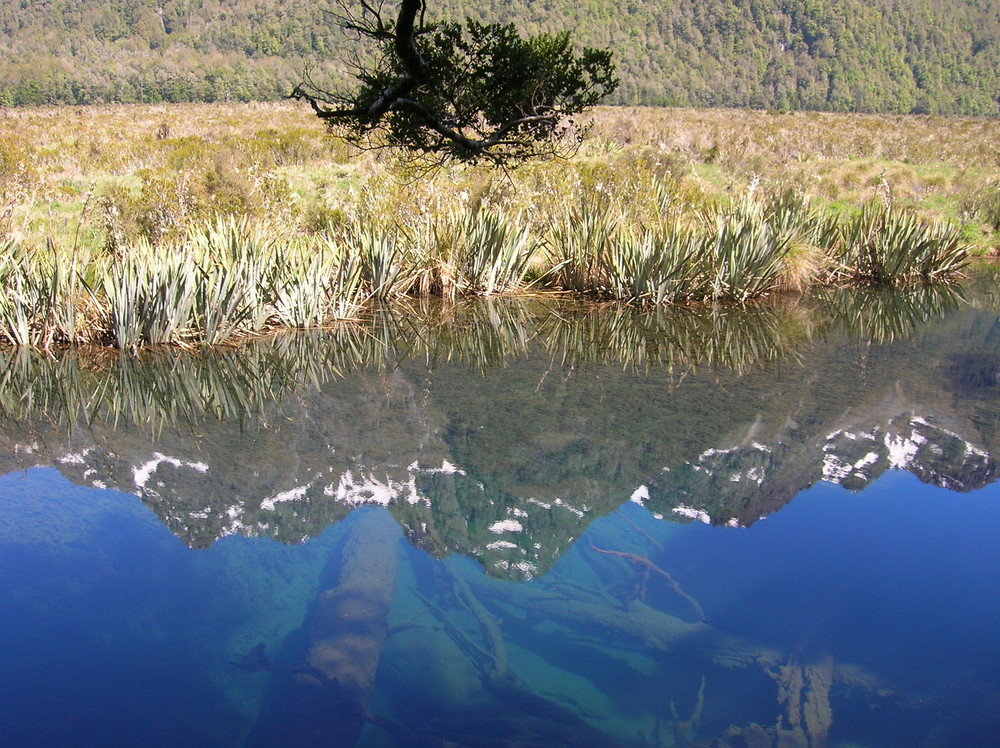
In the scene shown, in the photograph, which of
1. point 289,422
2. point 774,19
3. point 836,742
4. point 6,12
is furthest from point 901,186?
point 6,12

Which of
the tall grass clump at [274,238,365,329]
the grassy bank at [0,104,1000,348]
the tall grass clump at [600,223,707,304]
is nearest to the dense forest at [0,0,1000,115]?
the grassy bank at [0,104,1000,348]

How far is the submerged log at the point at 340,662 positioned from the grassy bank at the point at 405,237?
15.5ft

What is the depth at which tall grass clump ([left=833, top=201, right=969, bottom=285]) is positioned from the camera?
11.7 metres

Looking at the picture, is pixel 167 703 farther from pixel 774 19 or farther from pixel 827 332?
pixel 774 19

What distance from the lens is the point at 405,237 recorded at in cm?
1072

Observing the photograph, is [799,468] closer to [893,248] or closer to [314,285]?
[314,285]

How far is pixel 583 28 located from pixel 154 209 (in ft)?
350

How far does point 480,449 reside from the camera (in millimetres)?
5645

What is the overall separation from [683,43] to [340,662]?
12927 centimetres

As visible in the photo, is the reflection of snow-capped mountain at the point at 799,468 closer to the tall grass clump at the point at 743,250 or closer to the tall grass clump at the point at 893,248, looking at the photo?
the tall grass clump at the point at 743,250

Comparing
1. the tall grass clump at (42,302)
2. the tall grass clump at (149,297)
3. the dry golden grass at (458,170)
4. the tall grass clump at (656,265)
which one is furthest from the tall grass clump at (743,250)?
the tall grass clump at (42,302)

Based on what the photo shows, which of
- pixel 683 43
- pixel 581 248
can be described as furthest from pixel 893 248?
pixel 683 43

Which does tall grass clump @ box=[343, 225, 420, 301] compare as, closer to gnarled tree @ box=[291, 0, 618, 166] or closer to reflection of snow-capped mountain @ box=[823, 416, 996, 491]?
gnarled tree @ box=[291, 0, 618, 166]

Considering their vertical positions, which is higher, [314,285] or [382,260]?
[382,260]
